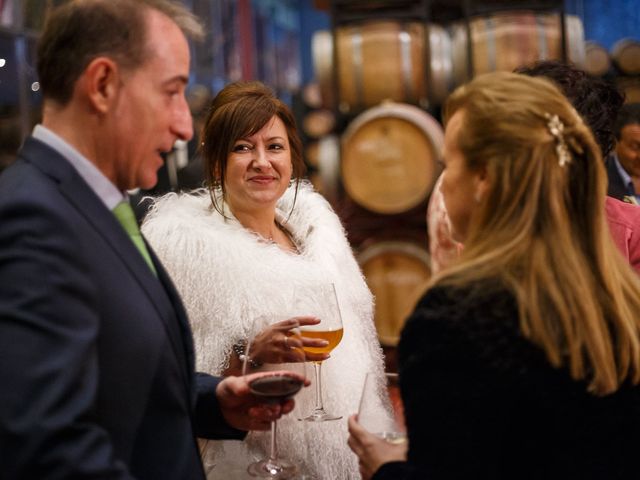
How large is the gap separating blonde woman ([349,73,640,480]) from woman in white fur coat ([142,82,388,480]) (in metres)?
0.77

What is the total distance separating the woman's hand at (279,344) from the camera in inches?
58.8

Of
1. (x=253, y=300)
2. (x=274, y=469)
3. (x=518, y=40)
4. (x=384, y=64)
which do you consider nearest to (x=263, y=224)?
(x=253, y=300)

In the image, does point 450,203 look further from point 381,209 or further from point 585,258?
point 381,209

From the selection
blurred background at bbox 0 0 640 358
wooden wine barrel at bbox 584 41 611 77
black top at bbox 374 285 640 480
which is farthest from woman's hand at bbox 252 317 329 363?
wooden wine barrel at bbox 584 41 611 77

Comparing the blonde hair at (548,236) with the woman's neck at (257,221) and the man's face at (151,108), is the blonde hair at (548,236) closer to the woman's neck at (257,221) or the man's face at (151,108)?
the man's face at (151,108)

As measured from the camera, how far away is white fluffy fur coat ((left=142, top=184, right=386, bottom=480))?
2021 mm

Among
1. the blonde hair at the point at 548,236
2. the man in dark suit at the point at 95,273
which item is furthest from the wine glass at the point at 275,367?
the blonde hair at the point at 548,236

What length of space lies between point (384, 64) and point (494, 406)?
405 centimetres

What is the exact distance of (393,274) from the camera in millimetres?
4922

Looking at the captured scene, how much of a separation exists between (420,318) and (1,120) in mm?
5001

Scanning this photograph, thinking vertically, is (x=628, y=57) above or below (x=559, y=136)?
above

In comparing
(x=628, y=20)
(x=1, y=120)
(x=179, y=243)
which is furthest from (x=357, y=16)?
(x=628, y=20)

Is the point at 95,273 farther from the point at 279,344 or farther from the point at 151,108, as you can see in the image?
the point at 279,344

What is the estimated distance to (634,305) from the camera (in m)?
1.31
